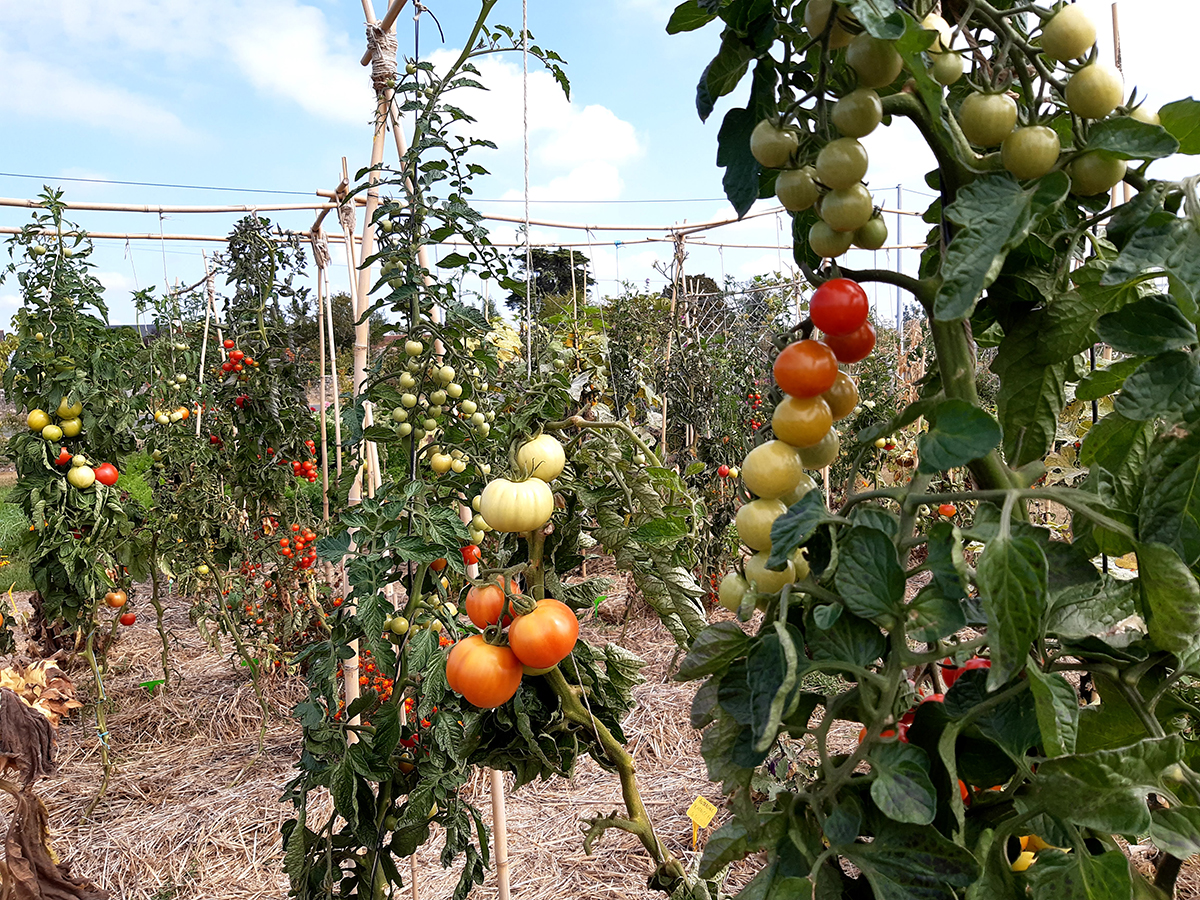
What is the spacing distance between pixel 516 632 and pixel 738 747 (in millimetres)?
373

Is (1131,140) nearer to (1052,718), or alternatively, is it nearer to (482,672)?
(1052,718)

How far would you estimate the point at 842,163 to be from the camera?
0.45 m

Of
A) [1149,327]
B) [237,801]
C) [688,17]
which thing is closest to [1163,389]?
[1149,327]

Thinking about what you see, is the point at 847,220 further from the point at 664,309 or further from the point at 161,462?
the point at 664,309

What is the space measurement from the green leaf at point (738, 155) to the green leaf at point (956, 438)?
8.8 inches

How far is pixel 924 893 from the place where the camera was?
0.41 meters

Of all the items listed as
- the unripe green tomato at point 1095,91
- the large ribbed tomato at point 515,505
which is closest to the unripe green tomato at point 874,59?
the unripe green tomato at point 1095,91

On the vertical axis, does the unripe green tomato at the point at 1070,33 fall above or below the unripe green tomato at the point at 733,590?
above

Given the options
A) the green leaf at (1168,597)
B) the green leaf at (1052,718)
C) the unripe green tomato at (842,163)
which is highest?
the unripe green tomato at (842,163)

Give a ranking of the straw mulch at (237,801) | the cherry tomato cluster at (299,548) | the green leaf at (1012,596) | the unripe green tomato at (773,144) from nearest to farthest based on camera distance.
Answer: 1. the green leaf at (1012,596)
2. the unripe green tomato at (773,144)
3. the straw mulch at (237,801)
4. the cherry tomato cluster at (299,548)

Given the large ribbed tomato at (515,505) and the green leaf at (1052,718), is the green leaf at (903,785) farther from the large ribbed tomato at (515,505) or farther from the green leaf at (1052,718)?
the large ribbed tomato at (515,505)

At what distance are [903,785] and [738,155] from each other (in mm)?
435

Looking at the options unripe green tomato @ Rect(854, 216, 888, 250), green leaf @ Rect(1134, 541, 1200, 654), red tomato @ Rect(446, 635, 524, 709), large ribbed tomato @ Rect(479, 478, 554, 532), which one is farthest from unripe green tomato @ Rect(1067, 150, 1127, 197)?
red tomato @ Rect(446, 635, 524, 709)

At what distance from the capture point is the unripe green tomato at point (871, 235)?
1.63 ft
